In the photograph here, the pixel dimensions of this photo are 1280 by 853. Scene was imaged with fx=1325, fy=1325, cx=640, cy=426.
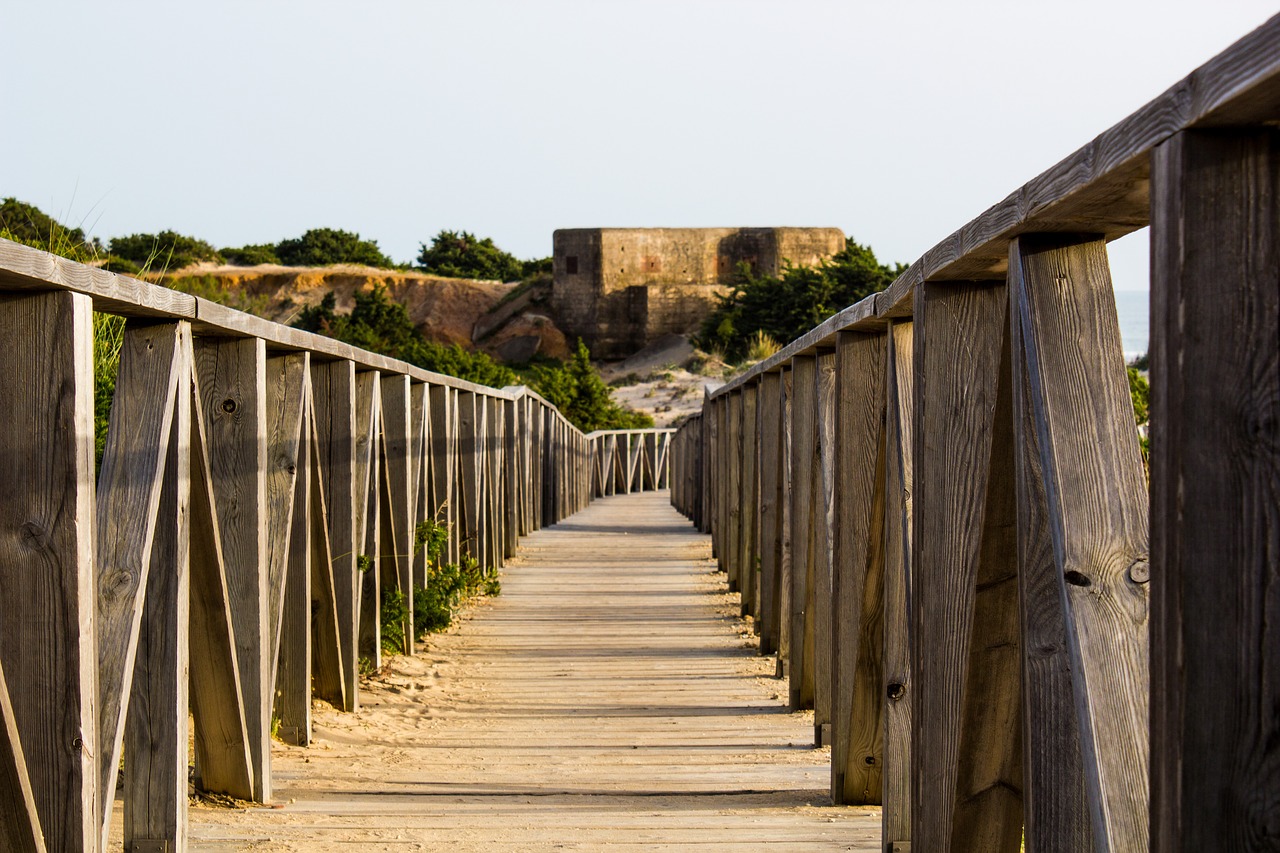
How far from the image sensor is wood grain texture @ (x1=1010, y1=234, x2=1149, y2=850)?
5.25ft

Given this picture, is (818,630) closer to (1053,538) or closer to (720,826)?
(720,826)

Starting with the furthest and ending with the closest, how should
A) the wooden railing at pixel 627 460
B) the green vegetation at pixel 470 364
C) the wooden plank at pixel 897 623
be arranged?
the wooden railing at pixel 627 460, the green vegetation at pixel 470 364, the wooden plank at pixel 897 623

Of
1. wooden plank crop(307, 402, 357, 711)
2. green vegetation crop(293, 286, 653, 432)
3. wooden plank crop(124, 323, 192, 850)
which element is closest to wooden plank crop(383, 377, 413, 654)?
wooden plank crop(307, 402, 357, 711)

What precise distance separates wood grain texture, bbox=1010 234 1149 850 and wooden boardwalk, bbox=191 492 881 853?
1700 mm

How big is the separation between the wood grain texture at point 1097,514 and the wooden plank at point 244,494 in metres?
2.37

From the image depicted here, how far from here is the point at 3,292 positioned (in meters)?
2.20

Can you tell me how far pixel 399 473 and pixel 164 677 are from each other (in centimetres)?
339

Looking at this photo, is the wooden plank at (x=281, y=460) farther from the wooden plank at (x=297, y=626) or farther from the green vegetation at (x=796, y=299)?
the green vegetation at (x=796, y=299)

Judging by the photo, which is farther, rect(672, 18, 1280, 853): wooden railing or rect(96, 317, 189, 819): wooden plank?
rect(96, 317, 189, 819): wooden plank

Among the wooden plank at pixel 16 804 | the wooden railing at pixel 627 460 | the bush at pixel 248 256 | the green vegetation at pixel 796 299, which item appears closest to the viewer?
the wooden plank at pixel 16 804

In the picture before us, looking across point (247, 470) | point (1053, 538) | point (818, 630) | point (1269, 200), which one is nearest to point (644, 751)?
point (818, 630)

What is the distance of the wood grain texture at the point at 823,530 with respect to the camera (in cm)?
429

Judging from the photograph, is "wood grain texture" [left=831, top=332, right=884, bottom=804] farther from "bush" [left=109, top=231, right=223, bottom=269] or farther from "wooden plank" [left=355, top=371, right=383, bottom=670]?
"bush" [left=109, top=231, right=223, bottom=269]

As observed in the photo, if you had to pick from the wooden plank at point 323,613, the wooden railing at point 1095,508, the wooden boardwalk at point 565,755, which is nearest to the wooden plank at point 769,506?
the wooden boardwalk at point 565,755
